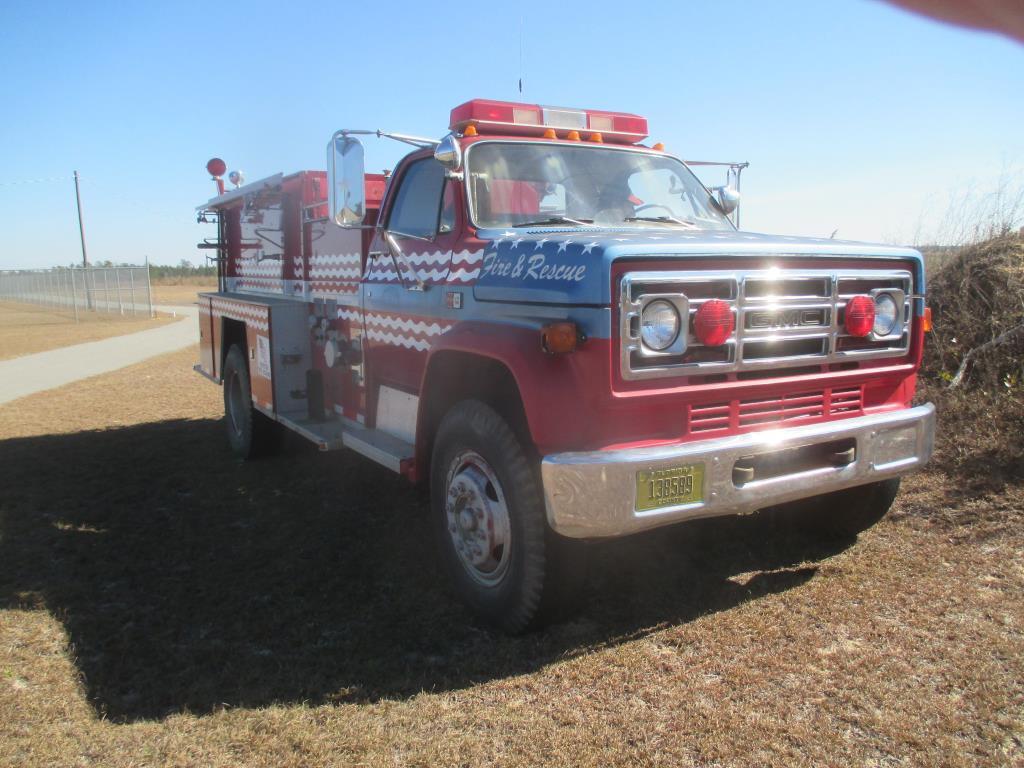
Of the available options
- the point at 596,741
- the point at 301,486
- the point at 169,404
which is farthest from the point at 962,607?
the point at 169,404

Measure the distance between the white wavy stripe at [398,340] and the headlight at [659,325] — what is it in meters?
1.44

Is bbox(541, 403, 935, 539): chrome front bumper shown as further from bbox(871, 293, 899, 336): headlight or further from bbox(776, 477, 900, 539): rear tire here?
bbox(776, 477, 900, 539): rear tire

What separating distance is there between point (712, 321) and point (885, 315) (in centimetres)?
107

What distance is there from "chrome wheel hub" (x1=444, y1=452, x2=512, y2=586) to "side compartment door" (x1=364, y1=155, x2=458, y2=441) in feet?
2.41

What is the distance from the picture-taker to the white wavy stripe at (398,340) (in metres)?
4.33

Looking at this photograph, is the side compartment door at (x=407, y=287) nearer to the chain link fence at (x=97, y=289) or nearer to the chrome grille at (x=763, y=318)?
the chrome grille at (x=763, y=318)

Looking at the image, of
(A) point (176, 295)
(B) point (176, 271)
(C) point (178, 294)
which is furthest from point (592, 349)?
(B) point (176, 271)

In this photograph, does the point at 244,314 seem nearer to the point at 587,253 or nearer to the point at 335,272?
the point at 335,272

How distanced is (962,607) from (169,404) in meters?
8.74

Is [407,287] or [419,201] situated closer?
[407,287]

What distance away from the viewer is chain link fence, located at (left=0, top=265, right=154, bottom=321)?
25578 millimetres

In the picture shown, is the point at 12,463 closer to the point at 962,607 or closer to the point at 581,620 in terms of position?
the point at 581,620

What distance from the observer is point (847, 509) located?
14.5 feet

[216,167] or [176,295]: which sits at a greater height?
[216,167]
